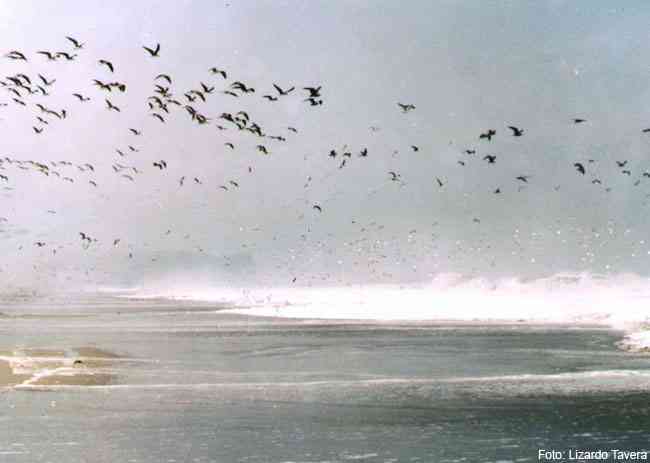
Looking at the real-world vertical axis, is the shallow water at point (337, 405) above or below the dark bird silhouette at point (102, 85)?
below

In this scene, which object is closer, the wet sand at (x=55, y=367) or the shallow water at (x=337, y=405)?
the shallow water at (x=337, y=405)

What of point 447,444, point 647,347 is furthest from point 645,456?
point 647,347

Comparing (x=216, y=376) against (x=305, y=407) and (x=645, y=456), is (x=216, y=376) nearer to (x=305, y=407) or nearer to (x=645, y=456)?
(x=305, y=407)

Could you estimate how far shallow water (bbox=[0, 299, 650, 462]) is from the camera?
2600 cm

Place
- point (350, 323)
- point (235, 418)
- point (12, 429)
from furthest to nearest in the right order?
point (350, 323) < point (235, 418) < point (12, 429)

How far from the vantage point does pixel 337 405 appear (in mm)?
34281

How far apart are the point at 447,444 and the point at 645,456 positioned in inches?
214

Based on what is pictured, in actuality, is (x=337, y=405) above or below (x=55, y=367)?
below

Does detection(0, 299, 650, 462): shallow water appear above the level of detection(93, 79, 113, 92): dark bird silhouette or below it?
below

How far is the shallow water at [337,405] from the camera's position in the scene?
26.0m

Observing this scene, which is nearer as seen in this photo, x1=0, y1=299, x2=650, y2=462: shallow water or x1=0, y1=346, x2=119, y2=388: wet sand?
x1=0, y1=299, x2=650, y2=462: shallow water

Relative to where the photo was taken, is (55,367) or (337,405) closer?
(337,405)

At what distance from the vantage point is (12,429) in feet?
95.8

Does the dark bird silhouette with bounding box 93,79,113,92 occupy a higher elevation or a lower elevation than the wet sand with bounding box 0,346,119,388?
higher
